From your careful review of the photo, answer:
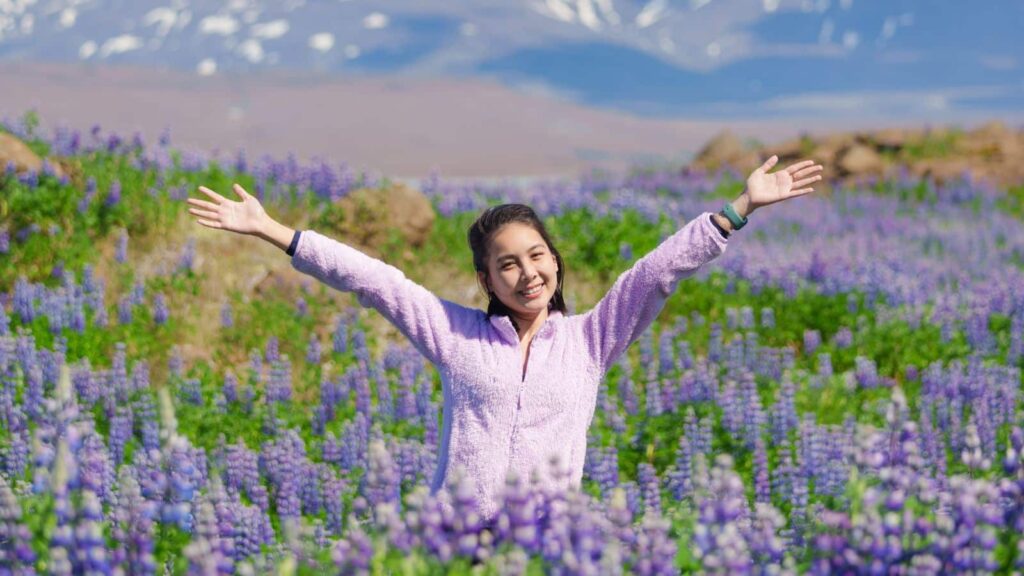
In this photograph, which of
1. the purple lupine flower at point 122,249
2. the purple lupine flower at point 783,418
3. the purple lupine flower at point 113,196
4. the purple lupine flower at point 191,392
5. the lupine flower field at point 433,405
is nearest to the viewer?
the lupine flower field at point 433,405

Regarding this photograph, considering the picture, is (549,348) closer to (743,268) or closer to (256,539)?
(256,539)

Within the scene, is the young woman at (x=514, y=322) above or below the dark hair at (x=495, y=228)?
below

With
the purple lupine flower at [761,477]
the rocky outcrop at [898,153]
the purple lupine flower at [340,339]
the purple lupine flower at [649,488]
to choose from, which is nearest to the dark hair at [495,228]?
the purple lupine flower at [649,488]

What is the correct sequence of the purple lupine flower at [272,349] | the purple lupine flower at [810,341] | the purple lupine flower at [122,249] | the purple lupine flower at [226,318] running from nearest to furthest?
1. the purple lupine flower at [272,349]
2. the purple lupine flower at [226,318]
3. the purple lupine flower at [810,341]
4. the purple lupine flower at [122,249]

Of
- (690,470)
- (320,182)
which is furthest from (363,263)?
(320,182)

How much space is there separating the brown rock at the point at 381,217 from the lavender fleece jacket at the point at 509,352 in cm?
478

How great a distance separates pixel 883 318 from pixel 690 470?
11.6ft

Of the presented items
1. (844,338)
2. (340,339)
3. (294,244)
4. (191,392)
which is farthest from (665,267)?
(844,338)

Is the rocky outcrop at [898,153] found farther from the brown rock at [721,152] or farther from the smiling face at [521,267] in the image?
the smiling face at [521,267]

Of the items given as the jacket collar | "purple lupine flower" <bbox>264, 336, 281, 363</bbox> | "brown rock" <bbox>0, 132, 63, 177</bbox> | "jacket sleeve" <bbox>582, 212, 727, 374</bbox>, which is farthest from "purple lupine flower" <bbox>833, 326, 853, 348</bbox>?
"brown rock" <bbox>0, 132, 63, 177</bbox>

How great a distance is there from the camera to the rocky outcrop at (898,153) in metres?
17.3

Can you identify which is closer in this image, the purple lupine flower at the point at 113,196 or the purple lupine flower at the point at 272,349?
the purple lupine flower at the point at 272,349

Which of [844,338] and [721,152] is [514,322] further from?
[721,152]

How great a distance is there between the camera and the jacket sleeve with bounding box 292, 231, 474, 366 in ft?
12.1
